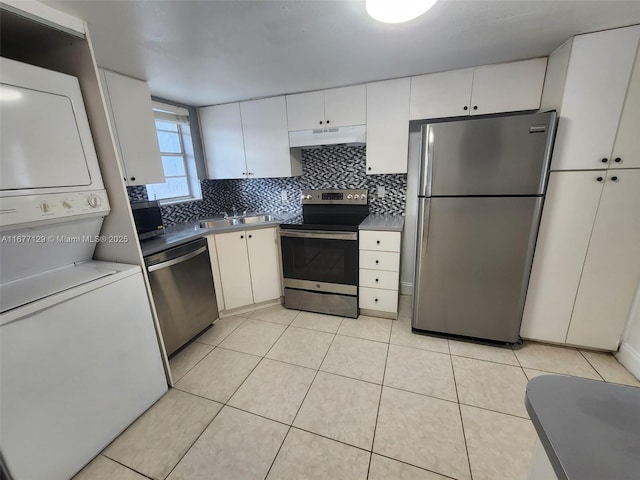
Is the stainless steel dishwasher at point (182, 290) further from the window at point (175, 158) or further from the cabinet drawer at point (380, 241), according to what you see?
the cabinet drawer at point (380, 241)

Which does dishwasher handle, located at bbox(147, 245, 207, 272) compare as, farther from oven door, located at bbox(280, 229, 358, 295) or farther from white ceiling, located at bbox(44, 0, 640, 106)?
white ceiling, located at bbox(44, 0, 640, 106)

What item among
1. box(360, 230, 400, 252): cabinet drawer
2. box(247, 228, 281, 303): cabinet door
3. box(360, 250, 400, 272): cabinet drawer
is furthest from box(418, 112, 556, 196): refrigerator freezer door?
box(247, 228, 281, 303): cabinet door

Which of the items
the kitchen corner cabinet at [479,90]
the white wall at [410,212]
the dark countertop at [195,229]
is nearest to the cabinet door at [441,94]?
the kitchen corner cabinet at [479,90]

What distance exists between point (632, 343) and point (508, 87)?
193 cm

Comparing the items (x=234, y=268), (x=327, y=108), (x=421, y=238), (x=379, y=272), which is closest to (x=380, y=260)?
(x=379, y=272)

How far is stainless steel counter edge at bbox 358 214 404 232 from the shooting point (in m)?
2.16

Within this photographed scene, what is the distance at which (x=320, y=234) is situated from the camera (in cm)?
230

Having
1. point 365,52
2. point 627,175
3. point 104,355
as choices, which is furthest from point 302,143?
point 627,175

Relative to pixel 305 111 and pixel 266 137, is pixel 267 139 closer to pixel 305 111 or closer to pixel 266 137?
pixel 266 137

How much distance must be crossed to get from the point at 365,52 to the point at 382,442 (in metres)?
2.25

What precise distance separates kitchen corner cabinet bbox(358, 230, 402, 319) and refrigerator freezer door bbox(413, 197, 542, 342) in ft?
0.82

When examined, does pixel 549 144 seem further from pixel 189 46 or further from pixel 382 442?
pixel 189 46

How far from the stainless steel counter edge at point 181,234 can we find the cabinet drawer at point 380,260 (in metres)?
0.86

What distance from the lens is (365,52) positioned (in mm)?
1672
